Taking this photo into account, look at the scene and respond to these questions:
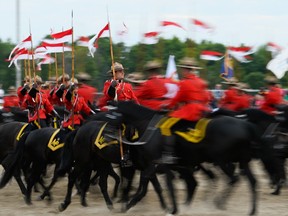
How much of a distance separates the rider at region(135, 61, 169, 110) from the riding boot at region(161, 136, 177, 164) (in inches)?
23.6

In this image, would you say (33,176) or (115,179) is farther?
(115,179)

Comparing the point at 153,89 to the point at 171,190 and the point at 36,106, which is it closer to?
the point at 171,190

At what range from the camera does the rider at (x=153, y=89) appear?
9.95 metres

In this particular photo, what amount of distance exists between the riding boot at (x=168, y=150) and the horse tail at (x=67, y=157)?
1957 millimetres

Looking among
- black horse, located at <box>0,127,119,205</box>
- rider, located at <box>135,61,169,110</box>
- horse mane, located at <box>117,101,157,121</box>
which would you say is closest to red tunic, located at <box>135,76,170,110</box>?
rider, located at <box>135,61,169,110</box>

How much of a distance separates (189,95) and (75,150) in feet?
7.46

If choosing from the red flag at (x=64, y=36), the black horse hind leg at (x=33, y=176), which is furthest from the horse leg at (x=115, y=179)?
the red flag at (x=64, y=36)

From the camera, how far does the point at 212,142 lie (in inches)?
372

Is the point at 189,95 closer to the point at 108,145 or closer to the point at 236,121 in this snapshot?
the point at 236,121

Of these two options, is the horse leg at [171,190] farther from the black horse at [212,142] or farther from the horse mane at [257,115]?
the horse mane at [257,115]

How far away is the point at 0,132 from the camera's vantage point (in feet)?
40.5

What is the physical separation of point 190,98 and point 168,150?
0.81 m

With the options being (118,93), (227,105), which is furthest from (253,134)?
(227,105)

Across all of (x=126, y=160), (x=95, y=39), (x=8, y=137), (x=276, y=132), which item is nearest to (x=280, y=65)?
(x=276, y=132)
